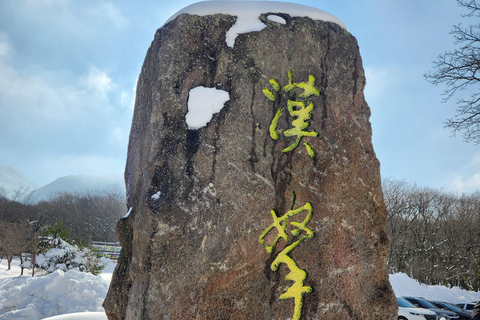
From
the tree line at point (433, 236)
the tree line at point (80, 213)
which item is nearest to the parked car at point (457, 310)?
the tree line at point (433, 236)

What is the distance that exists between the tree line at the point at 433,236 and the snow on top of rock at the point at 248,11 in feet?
74.4

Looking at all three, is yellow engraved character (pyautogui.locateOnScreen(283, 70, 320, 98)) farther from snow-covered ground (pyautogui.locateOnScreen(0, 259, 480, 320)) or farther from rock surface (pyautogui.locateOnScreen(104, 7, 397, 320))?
snow-covered ground (pyautogui.locateOnScreen(0, 259, 480, 320))

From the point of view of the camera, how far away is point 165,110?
305 centimetres

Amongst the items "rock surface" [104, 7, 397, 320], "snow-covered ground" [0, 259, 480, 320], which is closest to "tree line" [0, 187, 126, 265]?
"snow-covered ground" [0, 259, 480, 320]

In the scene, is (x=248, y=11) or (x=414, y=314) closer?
(x=248, y=11)

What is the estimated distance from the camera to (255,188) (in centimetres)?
294

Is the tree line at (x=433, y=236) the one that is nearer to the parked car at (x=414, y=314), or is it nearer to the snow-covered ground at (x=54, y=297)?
the parked car at (x=414, y=314)

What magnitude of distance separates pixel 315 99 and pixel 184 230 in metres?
1.59

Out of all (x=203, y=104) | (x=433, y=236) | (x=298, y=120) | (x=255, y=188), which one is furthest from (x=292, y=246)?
(x=433, y=236)

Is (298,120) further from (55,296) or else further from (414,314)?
(414,314)

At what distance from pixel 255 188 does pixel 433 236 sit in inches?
994

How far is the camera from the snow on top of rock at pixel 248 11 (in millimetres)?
3275

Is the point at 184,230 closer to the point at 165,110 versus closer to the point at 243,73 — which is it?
the point at 165,110

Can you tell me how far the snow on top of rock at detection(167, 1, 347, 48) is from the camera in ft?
10.7
